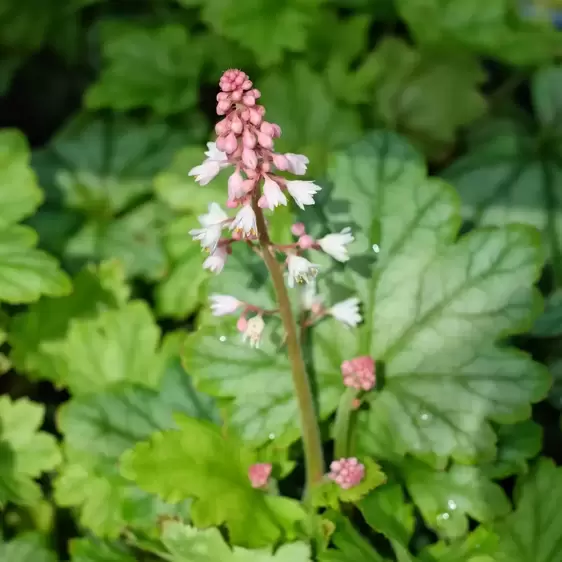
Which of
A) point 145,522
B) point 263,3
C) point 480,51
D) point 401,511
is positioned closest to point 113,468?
point 145,522

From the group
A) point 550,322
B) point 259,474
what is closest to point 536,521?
point 550,322

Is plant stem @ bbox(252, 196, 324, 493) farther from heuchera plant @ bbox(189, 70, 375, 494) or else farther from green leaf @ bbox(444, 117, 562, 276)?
green leaf @ bbox(444, 117, 562, 276)

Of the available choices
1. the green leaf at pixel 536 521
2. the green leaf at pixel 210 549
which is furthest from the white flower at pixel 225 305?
the green leaf at pixel 536 521

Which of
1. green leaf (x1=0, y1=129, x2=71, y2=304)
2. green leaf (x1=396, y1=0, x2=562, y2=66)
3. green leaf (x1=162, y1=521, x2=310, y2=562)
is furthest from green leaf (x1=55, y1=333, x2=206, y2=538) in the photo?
green leaf (x1=396, y1=0, x2=562, y2=66)

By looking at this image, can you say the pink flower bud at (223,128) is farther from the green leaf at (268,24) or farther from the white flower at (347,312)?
the green leaf at (268,24)

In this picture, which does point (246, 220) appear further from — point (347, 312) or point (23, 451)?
point (23, 451)

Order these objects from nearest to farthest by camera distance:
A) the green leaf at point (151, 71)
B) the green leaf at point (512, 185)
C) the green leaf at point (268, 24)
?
the green leaf at point (512, 185), the green leaf at point (268, 24), the green leaf at point (151, 71)
